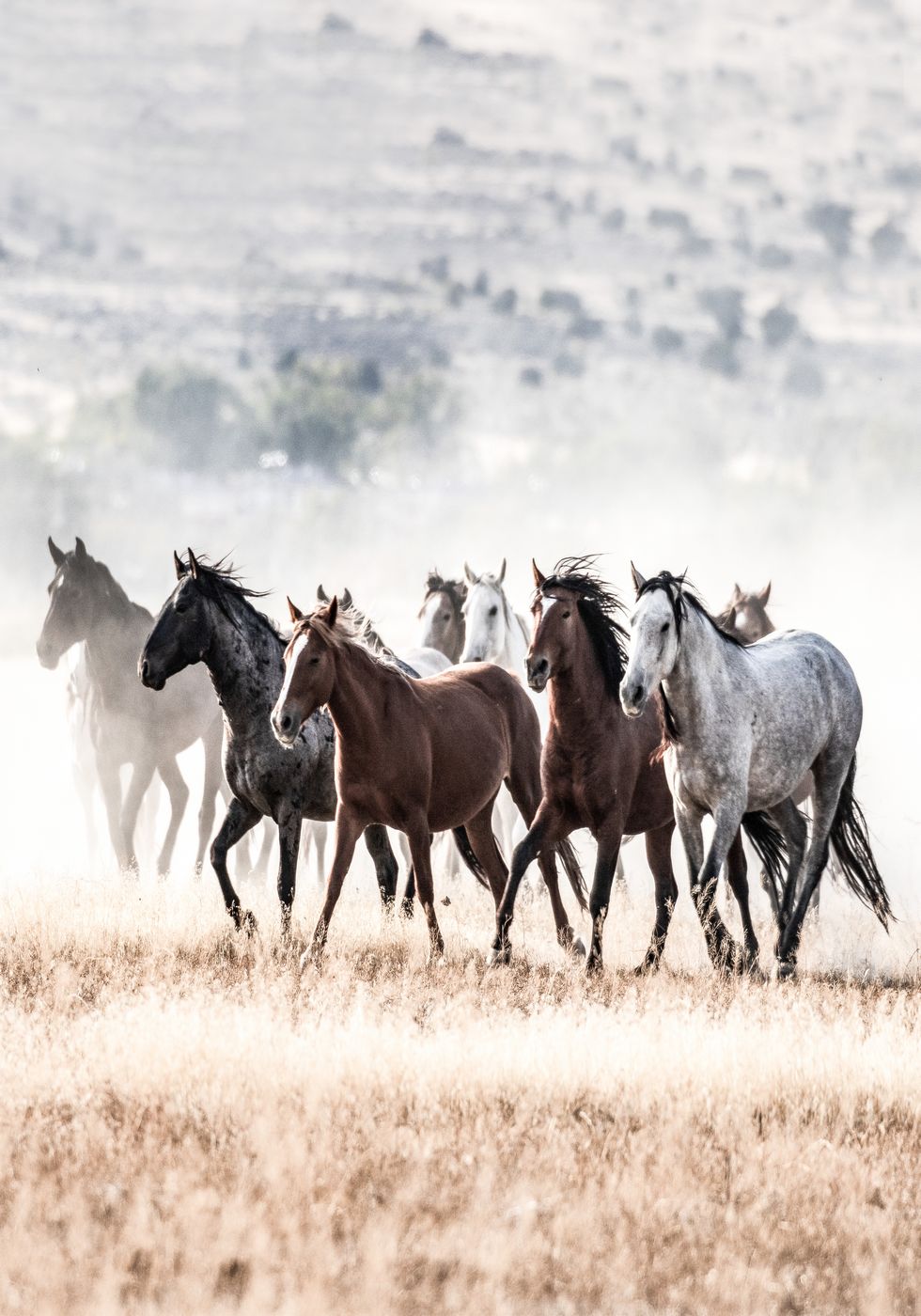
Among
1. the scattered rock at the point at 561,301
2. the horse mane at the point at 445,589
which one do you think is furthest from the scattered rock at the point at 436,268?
the horse mane at the point at 445,589

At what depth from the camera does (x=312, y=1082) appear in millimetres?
6539

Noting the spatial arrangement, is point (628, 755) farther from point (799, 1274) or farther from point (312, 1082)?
point (799, 1274)

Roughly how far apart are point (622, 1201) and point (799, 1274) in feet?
2.20

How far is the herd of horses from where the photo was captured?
894cm

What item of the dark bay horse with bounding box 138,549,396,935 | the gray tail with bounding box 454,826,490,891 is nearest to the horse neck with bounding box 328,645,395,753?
the dark bay horse with bounding box 138,549,396,935

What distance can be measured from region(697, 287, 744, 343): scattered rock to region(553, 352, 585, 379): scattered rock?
8.66 m

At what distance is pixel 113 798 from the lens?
14102 millimetres

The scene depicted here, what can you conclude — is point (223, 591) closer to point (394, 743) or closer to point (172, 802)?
point (394, 743)

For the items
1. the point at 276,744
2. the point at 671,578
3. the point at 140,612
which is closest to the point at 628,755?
the point at 671,578

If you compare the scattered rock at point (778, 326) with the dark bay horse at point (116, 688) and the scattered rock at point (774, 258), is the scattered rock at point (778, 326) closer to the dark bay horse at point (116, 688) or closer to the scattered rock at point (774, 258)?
the scattered rock at point (774, 258)

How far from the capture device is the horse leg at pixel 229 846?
9.59m

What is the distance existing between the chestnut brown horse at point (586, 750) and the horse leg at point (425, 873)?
0.34 m

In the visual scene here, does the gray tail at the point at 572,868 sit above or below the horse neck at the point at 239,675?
below

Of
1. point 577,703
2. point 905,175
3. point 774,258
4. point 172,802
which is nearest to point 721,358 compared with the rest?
point 774,258
